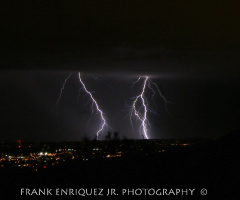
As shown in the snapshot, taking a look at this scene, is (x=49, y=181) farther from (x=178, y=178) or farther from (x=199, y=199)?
(x=199, y=199)

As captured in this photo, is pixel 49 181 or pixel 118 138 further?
pixel 118 138

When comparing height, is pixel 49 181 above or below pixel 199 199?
above

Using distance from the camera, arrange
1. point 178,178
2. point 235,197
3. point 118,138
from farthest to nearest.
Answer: point 118,138 < point 178,178 < point 235,197

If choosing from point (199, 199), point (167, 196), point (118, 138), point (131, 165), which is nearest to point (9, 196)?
point (131, 165)

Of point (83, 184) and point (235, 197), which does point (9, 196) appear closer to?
point (83, 184)

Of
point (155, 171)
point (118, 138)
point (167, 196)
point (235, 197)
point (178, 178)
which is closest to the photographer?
point (235, 197)

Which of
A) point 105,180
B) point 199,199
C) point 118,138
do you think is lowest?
point 199,199
